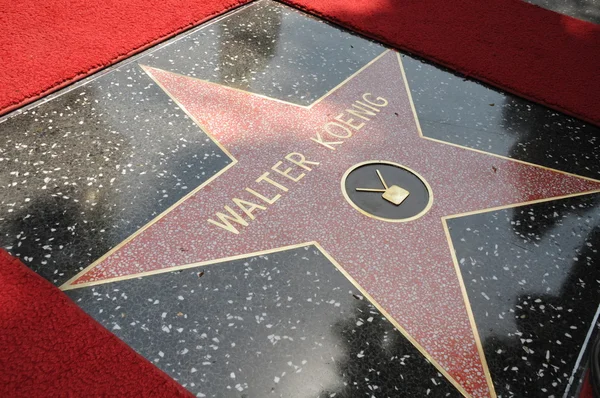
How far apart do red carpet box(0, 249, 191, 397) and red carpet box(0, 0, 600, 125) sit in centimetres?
106

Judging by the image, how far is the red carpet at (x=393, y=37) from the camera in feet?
8.39

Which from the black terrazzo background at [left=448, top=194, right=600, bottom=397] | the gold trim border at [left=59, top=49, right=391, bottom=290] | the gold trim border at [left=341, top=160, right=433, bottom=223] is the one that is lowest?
the black terrazzo background at [left=448, top=194, right=600, bottom=397]

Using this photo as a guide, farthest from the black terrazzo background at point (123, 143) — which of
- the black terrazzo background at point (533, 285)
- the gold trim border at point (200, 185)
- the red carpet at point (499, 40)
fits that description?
the black terrazzo background at point (533, 285)

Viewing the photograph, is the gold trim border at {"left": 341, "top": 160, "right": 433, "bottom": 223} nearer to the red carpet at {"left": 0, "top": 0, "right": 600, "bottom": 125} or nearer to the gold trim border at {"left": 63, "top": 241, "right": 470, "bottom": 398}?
the gold trim border at {"left": 63, "top": 241, "right": 470, "bottom": 398}

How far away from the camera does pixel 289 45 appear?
2967 mm

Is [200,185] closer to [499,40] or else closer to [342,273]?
[342,273]

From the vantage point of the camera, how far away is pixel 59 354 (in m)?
1.44

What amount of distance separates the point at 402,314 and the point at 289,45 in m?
1.80

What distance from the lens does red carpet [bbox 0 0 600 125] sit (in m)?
2.56

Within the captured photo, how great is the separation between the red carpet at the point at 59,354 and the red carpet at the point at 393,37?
1.06 metres

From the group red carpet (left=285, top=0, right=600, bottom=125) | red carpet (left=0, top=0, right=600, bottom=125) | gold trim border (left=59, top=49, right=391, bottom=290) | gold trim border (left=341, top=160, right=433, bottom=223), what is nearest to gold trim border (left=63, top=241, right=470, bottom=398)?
gold trim border (left=59, top=49, right=391, bottom=290)

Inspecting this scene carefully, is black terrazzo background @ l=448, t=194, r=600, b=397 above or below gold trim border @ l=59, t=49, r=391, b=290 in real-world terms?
below

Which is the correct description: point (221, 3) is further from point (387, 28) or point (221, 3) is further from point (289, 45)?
point (387, 28)

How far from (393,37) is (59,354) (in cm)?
250
